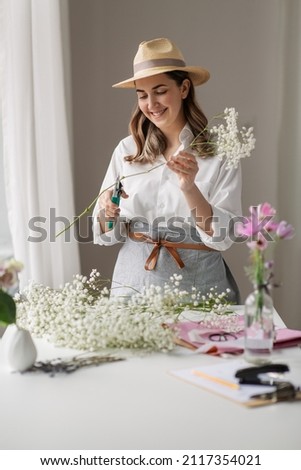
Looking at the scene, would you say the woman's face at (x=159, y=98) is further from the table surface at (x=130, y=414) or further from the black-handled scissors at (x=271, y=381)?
the black-handled scissors at (x=271, y=381)

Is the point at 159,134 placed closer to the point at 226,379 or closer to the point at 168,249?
the point at 168,249

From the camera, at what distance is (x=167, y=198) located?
103 inches

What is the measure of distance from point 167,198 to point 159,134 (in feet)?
0.93

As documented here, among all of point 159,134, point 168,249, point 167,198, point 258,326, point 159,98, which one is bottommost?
point 258,326

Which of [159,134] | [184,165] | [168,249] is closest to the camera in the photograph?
[184,165]

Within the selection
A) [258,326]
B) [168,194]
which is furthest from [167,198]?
[258,326]

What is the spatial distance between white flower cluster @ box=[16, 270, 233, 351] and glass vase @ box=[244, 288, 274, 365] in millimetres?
212

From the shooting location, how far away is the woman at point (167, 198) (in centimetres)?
249

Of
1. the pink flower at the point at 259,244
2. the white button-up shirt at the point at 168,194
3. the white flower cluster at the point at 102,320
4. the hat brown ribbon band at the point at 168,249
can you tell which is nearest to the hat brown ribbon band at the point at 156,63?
the white button-up shirt at the point at 168,194

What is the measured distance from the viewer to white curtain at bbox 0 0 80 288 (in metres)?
2.72

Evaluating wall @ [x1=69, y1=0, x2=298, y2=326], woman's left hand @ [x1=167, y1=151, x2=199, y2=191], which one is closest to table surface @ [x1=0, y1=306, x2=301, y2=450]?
woman's left hand @ [x1=167, y1=151, x2=199, y2=191]

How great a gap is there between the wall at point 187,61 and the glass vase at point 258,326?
1.96 metres
